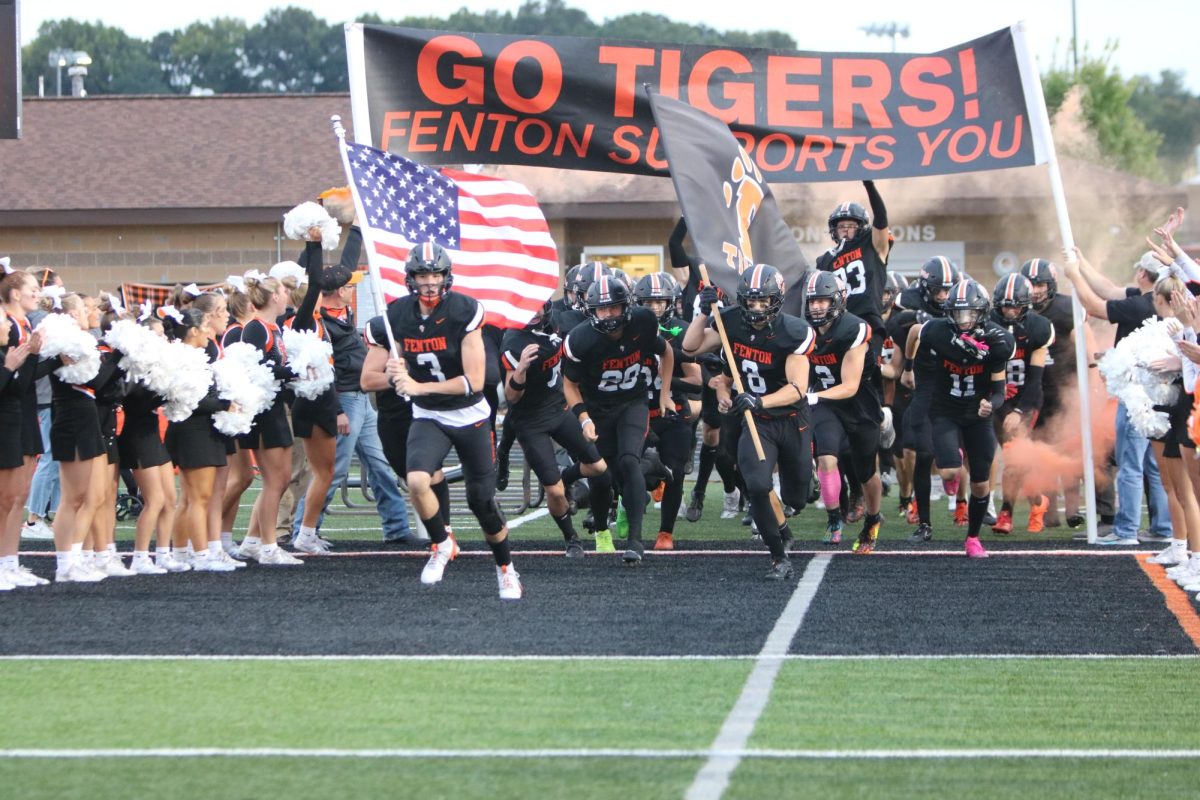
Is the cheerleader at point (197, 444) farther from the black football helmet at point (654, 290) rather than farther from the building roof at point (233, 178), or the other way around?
the building roof at point (233, 178)

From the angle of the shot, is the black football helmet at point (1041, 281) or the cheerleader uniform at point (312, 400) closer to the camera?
the cheerleader uniform at point (312, 400)

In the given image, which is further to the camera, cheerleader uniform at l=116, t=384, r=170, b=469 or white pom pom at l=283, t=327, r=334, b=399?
white pom pom at l=283, t=327, r=334, b=399

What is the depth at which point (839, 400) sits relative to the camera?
12.0m

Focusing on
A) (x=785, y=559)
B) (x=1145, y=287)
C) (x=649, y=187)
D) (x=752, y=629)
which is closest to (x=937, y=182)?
(x=649, y=187)

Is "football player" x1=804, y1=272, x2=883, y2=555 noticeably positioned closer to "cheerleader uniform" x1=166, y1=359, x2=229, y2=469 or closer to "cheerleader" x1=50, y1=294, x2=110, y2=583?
"cheerleader uniform" x1=166, y1=359, x2=229, y2=469

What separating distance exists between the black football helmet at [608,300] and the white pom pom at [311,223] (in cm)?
185

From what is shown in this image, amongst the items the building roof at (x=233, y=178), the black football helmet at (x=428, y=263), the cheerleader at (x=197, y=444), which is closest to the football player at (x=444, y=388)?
the black football helmet at (x=428, y=263)

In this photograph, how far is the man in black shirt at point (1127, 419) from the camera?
11.7 m

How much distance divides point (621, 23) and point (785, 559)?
201 ft

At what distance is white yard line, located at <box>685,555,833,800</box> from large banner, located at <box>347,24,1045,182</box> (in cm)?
433

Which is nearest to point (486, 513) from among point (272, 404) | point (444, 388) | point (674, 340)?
point (444, 388)

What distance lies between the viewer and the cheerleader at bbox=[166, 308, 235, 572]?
34.9 feet

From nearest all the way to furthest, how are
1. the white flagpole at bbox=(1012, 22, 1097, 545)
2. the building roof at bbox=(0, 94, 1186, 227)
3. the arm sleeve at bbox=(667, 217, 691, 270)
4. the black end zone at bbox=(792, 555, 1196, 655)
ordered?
the black end zone at bbox=(792, 555, 1196, 655)
the white flagpole at bbox=(1012, 22, 1097, 545)
the arm sleeve at bbox=(667, 217, 691, 270)
the building roof at bbox=(0, 94, 1186, 227)

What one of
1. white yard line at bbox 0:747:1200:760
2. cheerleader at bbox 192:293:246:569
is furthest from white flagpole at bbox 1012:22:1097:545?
white yard line at bbox 0:747:1200:760
